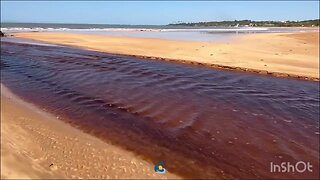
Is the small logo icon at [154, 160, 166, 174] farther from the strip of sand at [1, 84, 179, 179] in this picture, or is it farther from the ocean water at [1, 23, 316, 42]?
the ocean water at [1, 23, 316, 42]

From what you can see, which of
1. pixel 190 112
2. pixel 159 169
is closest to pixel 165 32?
pixel 190 112

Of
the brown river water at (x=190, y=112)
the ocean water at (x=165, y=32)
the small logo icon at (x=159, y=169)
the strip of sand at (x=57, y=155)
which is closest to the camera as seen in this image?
the strip of sand at (x=57, y=155)

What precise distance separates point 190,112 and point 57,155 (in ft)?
14.8

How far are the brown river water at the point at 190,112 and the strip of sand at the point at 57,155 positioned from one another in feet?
1.47

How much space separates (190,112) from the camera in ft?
29.3

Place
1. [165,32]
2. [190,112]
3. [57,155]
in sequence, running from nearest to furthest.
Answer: [57,155] → [190,112] → [165,32]

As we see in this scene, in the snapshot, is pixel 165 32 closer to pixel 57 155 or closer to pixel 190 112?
pixel 190 112

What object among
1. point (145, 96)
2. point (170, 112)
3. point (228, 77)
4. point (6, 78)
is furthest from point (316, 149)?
point (6, 78)

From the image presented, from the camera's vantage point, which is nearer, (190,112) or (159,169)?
(159,169)

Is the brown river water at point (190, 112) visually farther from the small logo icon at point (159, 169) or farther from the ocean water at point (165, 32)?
the ocean water at point (165, 32)

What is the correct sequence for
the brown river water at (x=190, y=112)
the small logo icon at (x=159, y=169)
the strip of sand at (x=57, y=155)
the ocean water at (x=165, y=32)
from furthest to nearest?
1. the ocean water at (x=165, y=32)
2. the brown river water at (x=190, y=112)
3. the small logo icon at (x=159, y=169)
4. the strip of sand at (x=57, y=155)

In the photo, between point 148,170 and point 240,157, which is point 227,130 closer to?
point 240,157

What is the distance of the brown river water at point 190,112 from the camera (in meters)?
6.17

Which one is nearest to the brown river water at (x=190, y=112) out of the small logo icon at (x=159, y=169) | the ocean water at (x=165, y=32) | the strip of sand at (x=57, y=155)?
the small logo icon at (x=159, y=169)
